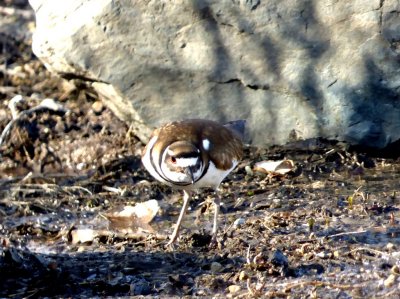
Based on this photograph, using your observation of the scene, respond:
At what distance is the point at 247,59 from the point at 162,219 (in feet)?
4.81

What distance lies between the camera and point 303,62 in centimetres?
761

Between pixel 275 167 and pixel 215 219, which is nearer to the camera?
pixel 215 219

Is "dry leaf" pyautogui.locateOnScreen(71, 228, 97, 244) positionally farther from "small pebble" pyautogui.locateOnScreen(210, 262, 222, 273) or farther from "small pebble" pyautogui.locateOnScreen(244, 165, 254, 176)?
"small pebble" pyautogui.locateOnScreen(244, 165, 254, 176)

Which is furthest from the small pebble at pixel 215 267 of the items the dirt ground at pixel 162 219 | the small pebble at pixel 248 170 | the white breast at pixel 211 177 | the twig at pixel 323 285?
the small pebble at pixel 248 170

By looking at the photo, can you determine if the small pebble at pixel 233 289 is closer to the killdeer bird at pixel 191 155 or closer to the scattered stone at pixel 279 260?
the scattered stone at pixel 279 260

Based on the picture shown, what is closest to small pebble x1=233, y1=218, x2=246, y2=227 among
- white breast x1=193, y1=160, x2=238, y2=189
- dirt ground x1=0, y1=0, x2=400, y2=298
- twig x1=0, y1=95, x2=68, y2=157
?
dirt ground x1=0, y1=0, x2=400, y2=298

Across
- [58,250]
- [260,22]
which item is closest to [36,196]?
[58,250]

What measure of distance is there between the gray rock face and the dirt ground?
1.04 ft

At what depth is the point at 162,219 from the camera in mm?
7266

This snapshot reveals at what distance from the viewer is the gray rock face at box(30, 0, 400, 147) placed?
7496 millimetres

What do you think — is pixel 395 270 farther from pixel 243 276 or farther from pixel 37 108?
pixel 37 108

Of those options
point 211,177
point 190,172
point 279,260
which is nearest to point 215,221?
point 211,177

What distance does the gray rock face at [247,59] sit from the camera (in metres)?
7.50

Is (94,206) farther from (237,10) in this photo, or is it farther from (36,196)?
(237,10)
